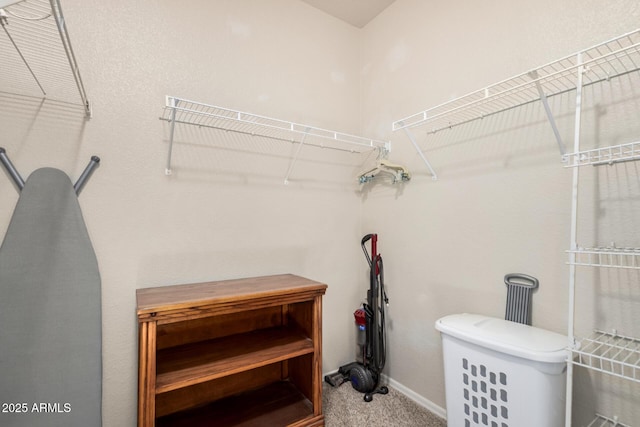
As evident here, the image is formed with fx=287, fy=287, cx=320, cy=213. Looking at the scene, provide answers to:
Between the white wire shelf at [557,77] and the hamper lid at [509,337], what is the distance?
1.02 metres

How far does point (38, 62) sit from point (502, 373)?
247 cm

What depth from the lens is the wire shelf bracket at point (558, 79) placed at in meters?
1.09

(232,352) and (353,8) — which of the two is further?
(353,8)

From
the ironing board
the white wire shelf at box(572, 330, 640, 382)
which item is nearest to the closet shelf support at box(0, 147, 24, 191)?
the ironing board

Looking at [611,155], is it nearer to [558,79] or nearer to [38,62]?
[558,79]

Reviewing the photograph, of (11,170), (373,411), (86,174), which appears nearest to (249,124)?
(86,174)

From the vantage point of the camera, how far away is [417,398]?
196cm

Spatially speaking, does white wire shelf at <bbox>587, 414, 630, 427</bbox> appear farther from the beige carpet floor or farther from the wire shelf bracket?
the wire shelf bracket

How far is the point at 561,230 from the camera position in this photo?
1342 millimetres

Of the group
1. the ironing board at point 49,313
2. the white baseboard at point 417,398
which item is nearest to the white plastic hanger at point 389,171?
the white baseboard at point 417,398

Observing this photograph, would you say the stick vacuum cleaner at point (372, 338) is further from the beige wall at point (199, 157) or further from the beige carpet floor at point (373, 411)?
the beige wall at point (199, 157)

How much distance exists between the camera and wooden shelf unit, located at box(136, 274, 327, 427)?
132 cm

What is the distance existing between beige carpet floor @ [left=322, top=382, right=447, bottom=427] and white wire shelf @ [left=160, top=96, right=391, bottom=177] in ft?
5.76

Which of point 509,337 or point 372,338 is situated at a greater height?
point 509,337
